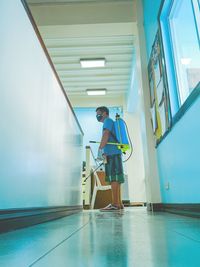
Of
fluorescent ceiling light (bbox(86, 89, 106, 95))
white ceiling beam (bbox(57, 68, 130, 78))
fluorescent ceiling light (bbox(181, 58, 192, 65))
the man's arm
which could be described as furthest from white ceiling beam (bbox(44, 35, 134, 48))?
fluorescent ceiling light (bbox(181, 58, 192, 65))

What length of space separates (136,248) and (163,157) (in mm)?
2183

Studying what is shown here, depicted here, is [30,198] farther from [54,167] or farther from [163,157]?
[163,157]

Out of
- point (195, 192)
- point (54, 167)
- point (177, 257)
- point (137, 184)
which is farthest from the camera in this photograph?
point (137, 184)

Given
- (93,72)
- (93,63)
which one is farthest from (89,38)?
(93,72)

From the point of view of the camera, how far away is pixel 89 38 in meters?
4.55

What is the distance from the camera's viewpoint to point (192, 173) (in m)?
1.70

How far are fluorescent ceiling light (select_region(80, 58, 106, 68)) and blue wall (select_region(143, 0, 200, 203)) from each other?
8.29 feet

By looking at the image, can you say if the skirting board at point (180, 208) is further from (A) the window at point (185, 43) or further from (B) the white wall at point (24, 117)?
(B) the white wall at point (24, 117)

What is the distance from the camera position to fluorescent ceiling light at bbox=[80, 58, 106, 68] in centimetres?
530

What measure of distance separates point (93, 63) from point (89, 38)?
0.91 metres

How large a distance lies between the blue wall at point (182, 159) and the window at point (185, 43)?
0.29 metres

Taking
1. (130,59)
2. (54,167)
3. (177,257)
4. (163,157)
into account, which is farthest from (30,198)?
(130,59)

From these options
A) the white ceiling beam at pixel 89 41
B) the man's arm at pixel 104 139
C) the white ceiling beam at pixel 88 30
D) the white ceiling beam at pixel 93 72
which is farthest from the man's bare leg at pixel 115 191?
the white ceiling beam at pixel 93 72

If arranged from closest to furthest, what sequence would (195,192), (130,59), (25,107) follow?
(25,107), (195,192), (130,59)
